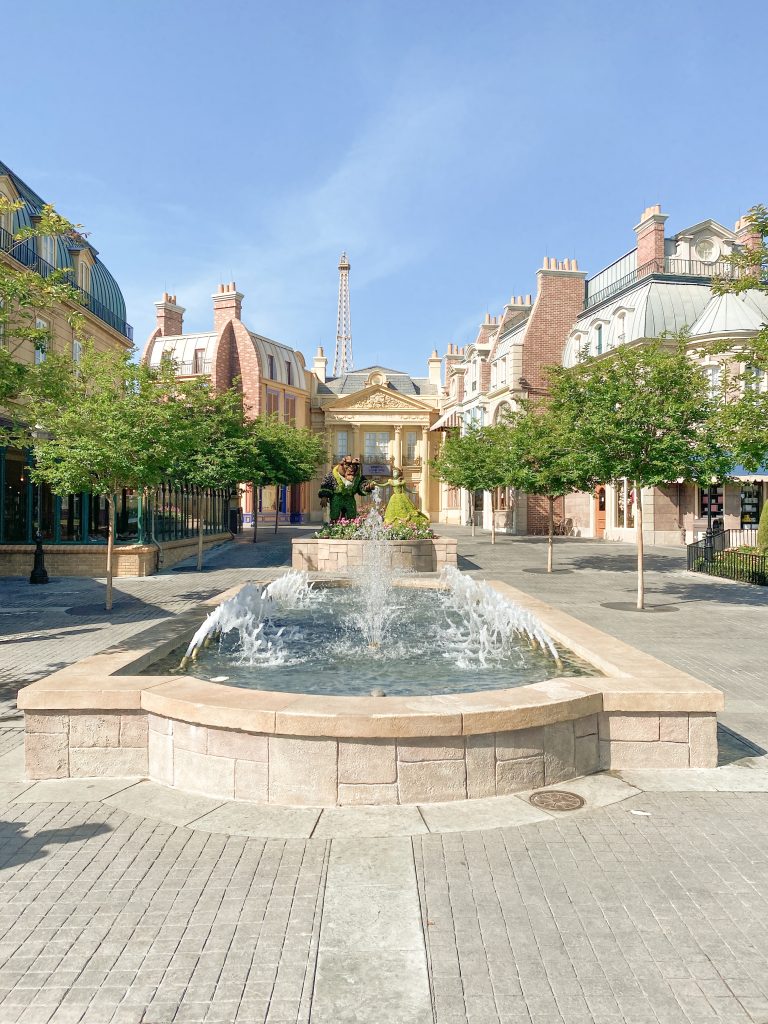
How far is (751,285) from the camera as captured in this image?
14.1 m

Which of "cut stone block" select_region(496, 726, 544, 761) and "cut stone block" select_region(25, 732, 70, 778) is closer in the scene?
"cut stone block" select_region(496, 726, 544, 761)

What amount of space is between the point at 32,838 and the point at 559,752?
374cm

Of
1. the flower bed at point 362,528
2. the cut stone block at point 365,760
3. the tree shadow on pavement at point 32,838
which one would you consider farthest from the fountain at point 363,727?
the flower bed at point 362,528

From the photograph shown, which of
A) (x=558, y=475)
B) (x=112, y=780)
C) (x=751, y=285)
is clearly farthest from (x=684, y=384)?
(x=112, y=780)

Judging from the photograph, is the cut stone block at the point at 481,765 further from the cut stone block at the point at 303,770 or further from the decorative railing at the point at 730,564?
the decorative railing at the point at 730,564

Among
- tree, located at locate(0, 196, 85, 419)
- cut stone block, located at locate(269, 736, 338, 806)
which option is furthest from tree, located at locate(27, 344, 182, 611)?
cut stone block, located at locate(269, 736, 338, 806)

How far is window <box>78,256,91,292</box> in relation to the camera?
1273 inches

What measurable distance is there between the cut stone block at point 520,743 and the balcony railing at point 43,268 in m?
16.3

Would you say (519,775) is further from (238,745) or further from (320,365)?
(320,365)

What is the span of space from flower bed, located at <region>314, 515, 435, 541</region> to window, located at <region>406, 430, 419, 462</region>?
44685 mm

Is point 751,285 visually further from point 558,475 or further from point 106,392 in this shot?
point 106,392

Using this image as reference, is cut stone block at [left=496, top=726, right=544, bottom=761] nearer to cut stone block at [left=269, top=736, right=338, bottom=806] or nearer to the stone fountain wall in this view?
the stone fountain wall

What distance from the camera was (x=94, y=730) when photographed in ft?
18.9

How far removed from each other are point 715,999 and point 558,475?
1795cm
